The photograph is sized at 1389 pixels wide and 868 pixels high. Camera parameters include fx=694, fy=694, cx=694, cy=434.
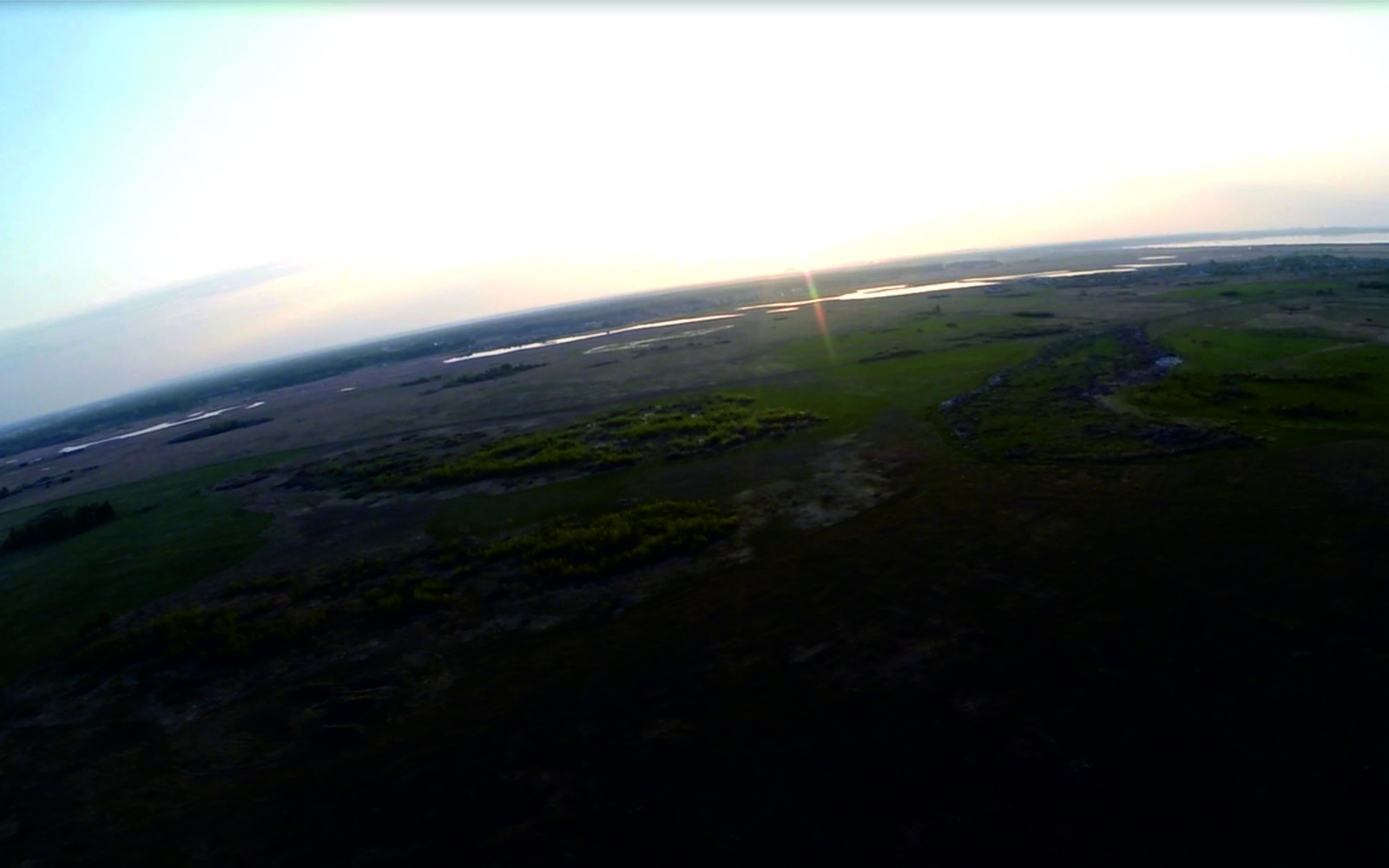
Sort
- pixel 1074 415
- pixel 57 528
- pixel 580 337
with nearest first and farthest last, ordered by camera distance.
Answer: pixel 1074 415, pixel 57 528, pixel 580 337

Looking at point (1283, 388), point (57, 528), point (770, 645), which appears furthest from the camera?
point (57, 528)

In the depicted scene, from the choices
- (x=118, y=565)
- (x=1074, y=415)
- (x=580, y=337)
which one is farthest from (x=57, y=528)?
(x=580, y=337)

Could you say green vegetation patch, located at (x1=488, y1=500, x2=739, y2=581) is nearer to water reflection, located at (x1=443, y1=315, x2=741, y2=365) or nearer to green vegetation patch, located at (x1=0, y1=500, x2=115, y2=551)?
green vegetation patch, located at (x1=0, y1=500, x2=115, y2=551)

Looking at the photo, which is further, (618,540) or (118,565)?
(118,565)

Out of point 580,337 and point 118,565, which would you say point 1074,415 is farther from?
point 580,337

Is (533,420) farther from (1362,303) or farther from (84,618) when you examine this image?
(1362,303)

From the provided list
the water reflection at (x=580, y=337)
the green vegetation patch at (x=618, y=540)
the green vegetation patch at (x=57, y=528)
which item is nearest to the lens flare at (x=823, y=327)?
the water reflection at (x=580, y=337)
